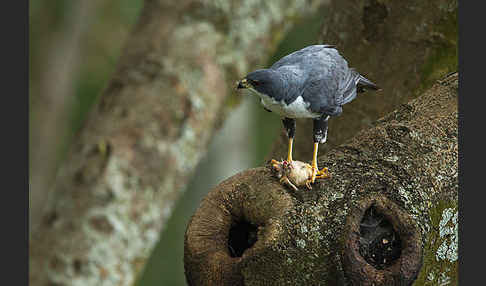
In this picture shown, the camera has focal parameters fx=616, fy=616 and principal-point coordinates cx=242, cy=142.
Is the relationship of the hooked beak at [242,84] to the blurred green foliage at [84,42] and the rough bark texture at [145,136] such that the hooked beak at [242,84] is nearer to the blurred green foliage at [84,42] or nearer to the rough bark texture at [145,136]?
the rough bark texture at [145,136]

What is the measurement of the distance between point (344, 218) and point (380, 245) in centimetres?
15

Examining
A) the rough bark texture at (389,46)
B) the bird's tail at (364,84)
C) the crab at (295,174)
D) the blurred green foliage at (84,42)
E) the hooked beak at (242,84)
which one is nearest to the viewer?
the hooked beak at (242,84)

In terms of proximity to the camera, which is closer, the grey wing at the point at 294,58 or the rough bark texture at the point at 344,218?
the rough bark texture at the point at 344,218

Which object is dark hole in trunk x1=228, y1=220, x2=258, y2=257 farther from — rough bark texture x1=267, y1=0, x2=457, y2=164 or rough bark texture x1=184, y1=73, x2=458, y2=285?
rough bark texture x1=267, y1=0, x2=457, y2=164

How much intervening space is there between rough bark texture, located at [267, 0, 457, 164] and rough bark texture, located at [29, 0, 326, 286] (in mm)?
773

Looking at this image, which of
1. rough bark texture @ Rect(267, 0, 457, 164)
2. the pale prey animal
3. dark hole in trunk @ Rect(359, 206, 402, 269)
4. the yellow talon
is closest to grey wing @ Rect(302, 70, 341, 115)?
the pale prey animal

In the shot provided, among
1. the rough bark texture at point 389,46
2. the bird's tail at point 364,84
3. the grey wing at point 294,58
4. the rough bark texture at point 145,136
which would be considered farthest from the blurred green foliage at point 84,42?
the grey wing at point 294,58

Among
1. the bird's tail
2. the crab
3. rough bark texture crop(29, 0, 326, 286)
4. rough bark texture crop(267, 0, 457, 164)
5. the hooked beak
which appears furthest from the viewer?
rough bark texture crop(29, 0, 326, 286)

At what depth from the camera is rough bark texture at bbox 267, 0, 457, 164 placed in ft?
11.2

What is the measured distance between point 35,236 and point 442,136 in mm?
2811

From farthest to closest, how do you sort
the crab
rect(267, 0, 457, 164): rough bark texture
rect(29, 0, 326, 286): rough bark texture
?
1. rect(29, 0, 326, 286): rough bark texture
2. rect(267, 0, 457, 164): rough bark texture
3. the crab

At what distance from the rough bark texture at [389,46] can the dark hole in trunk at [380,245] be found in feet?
4.93

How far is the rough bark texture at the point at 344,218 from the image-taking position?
84.4 inches

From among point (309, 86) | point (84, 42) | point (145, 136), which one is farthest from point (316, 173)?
point (84, 42)
